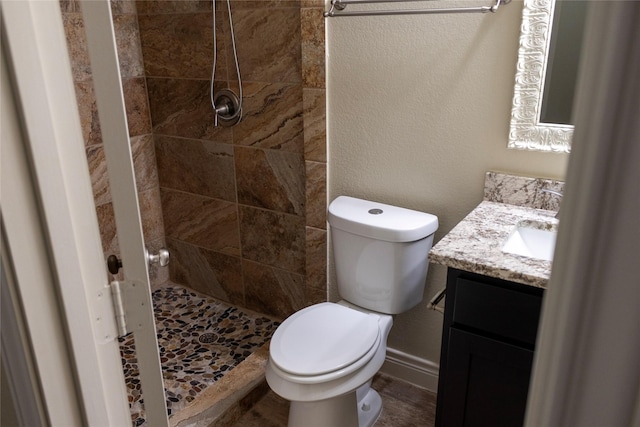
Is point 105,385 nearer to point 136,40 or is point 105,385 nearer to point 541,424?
point 541,424

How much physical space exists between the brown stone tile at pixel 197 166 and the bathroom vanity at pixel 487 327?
136 cm

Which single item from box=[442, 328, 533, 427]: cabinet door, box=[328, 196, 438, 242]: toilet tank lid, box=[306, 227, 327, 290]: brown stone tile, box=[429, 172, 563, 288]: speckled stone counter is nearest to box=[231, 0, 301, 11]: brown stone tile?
box=[328, 196, 438, 242]: toilet tank lid

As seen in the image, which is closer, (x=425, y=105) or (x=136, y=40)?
(x=425, y=105)

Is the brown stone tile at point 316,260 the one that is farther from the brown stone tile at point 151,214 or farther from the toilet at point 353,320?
the brown stone tile at point 151,214

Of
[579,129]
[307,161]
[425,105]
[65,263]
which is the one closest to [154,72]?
[307,161]

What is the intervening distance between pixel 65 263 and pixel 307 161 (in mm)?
1521

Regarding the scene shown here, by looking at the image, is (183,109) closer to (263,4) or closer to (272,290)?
(263,4)

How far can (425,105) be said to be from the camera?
6.02 feet

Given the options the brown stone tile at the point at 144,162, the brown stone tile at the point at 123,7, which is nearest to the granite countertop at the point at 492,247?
the brown stone tile at the point at 144,162

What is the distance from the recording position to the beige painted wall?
169 cm

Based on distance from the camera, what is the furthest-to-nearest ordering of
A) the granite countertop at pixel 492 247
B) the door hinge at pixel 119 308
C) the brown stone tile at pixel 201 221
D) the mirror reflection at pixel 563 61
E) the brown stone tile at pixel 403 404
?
the brown stone tile at pixel 201 221
the brown stone tile at pixel 403 404
the mirror reflection at pixel 563 61
the granite countertop at pixel 492 247
the door hinge at pixel 119 308

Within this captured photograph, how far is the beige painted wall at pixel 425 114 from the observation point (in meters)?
1.69

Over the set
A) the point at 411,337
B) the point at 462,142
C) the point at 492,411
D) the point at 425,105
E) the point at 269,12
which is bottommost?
the point at 411,337

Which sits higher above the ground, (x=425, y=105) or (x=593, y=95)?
(x=593, y=95)
